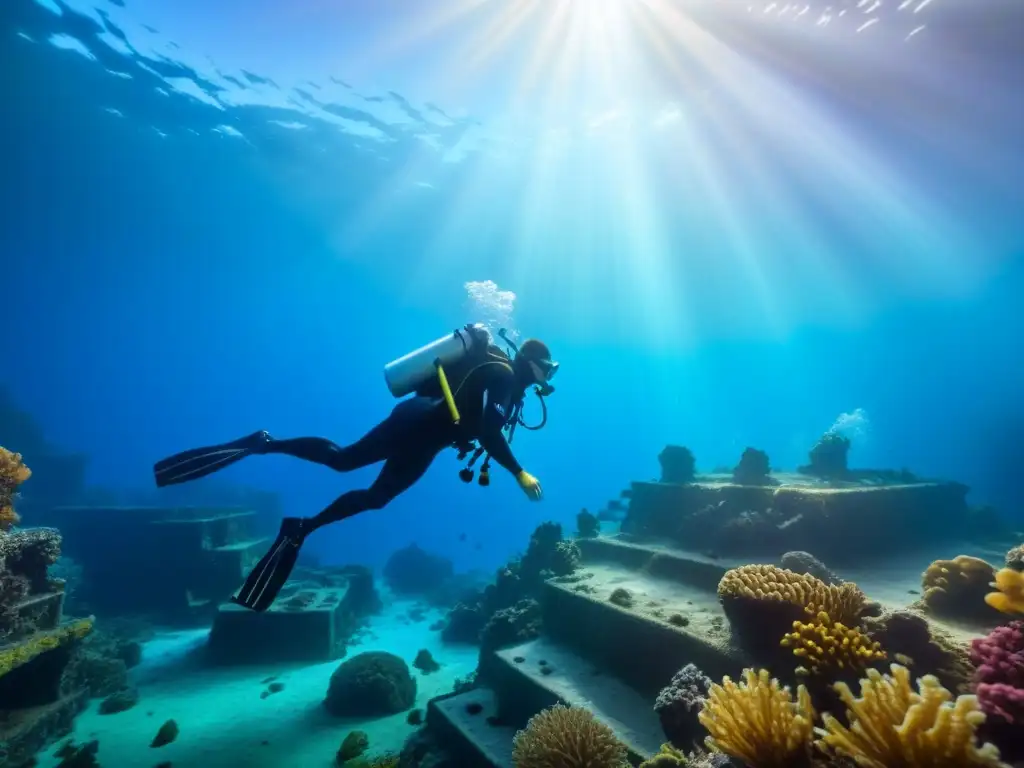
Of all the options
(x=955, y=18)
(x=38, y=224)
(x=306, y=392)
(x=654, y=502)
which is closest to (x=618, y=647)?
(x=654, y=502)

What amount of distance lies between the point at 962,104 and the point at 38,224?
74.2 metres

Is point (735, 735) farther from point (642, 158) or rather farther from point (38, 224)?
point (38, 224)

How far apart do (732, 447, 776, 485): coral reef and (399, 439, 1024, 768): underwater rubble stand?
2.6 inches

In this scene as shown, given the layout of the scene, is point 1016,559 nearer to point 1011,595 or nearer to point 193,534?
point 1011,595

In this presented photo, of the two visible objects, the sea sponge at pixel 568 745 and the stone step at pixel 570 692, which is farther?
the stone step at pixel 570 692

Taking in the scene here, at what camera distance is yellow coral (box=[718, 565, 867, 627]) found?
212 inches

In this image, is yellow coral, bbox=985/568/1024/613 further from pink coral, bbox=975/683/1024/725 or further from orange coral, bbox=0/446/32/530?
orange coral, bbox=0/446/32/530

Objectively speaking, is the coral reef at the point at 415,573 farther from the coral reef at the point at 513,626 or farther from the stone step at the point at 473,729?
the stone step at the point at 473,729

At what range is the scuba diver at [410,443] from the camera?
5.00 metres

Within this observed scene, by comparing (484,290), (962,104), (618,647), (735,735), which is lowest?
(618,647)

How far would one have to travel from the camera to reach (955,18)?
1600 cm

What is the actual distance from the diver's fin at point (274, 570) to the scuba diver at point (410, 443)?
0.01 meters

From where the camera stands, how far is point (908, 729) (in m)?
2.71

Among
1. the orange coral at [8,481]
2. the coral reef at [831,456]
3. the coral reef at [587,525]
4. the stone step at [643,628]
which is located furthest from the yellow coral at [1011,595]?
the orange coral at [8,481]
